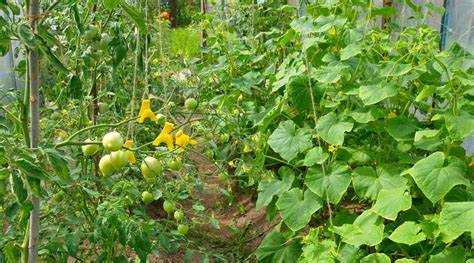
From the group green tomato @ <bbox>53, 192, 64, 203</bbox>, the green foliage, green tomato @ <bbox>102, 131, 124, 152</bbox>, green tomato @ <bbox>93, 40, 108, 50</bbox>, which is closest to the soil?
the green foliage

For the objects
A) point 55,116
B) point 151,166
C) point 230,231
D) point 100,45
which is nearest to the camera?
point 151,166

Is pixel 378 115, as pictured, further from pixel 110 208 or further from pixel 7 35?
pixel 7 35

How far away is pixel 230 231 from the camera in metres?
2.67

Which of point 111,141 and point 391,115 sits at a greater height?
point 111,141

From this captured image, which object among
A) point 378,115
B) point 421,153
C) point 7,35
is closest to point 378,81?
point 378,115

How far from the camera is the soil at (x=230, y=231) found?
2412 millimetres

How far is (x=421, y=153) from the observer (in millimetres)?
1857

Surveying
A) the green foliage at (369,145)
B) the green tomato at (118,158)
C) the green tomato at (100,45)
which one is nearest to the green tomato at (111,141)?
the green tomato at (118,158)

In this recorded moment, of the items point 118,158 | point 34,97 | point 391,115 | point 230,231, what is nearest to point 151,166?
point 118,158

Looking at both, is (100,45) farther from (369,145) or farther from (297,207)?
(369,145)

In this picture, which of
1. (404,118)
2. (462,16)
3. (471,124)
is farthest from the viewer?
(462,16)

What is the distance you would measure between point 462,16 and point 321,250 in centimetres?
123

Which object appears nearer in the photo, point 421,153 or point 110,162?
point 110,162

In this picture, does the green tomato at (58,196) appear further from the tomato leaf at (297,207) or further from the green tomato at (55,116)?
the tomato leaf at (297,207)
